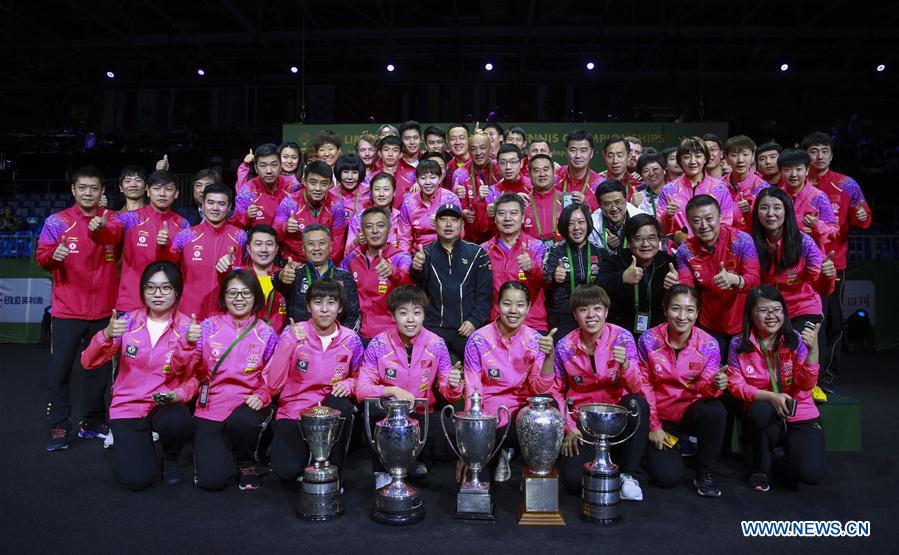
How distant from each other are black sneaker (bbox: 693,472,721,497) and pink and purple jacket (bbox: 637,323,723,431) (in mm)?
390

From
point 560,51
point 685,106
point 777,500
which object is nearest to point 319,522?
point 777,500

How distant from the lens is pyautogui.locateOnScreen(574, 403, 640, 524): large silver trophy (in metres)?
3.27

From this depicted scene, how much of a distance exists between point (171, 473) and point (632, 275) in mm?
3226

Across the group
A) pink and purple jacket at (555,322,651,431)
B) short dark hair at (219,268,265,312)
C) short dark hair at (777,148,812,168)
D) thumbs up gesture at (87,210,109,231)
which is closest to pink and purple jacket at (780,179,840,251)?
short dark hair at (777,148,812,168)

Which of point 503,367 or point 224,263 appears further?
point 224,263

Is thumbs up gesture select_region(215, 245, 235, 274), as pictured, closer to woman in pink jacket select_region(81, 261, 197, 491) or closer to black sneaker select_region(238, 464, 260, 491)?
woman in pink jacket select_region(81, 261, 197, 491)

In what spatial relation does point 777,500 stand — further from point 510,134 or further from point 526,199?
point 510,134

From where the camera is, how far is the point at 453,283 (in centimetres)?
461

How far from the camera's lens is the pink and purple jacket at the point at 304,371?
160 inches

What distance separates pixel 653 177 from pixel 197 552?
15.7 feet

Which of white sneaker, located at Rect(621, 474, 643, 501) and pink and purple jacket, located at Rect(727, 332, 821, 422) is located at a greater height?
pink and purple jacket, located at Rect(727, 332, 821, 422)

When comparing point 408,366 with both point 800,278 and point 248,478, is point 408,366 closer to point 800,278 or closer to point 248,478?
point 248,478

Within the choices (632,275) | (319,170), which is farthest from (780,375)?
(319,170)

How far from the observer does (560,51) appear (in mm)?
15914
